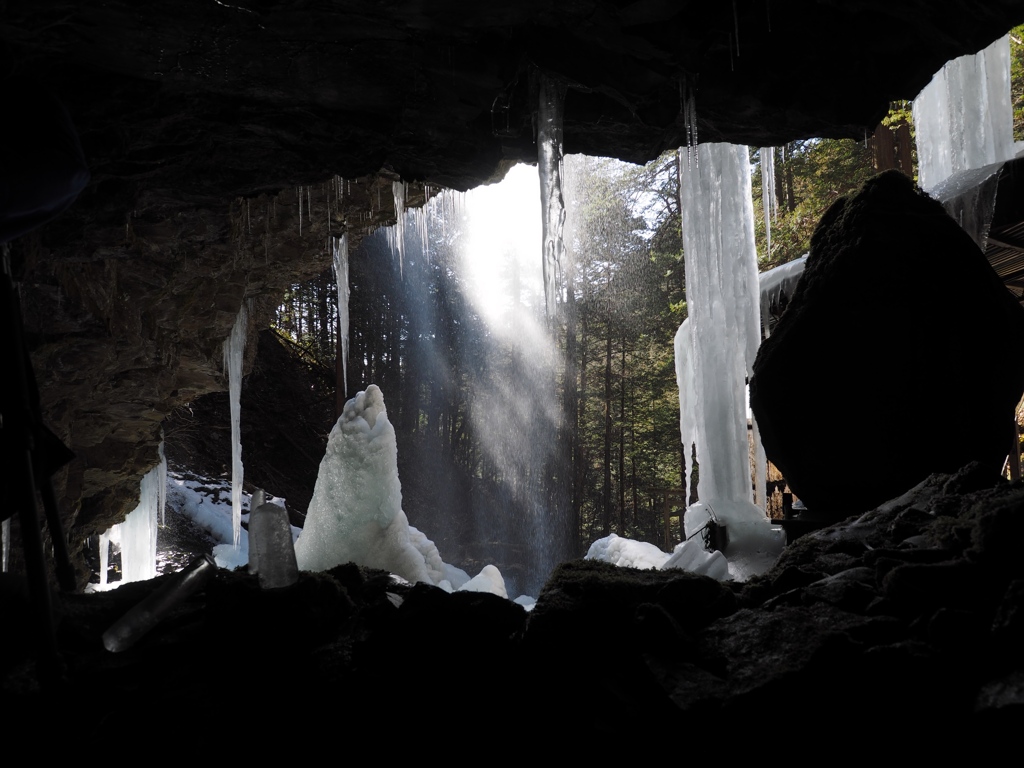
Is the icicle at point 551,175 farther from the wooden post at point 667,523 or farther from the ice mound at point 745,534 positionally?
the wooden post at point 667,523

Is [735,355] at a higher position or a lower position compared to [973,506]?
higher

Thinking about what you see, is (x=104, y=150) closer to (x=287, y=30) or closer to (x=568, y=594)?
(x=287, y=30)

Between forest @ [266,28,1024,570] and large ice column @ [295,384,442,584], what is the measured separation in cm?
1048

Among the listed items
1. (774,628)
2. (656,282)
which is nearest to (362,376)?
(656,282)

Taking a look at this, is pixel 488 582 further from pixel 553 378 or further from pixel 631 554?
pixel 553 378

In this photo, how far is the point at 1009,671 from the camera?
183cm

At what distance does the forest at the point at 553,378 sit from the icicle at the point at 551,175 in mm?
14654

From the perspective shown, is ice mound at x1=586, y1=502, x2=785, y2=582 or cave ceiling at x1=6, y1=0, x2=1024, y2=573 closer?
cave ceiling at x1=6, y1=0, x2=1024, y2=573

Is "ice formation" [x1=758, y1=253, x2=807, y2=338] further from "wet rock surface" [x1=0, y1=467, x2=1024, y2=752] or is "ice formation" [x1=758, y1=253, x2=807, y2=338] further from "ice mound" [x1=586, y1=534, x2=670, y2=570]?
"wet rock surface" [x1=0, y1=467, x2=1024, y2=752]

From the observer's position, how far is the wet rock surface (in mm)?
1936

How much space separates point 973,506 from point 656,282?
740 inches

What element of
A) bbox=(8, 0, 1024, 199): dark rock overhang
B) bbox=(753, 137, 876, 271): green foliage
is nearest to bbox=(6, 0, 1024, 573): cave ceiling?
bbox=(8, 0, 1024, 199): dark rock overhang

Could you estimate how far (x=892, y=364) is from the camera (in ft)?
13.6

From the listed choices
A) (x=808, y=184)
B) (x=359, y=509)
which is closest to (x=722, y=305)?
(x=359, y=509)
